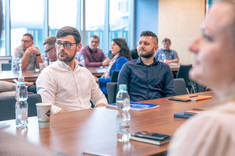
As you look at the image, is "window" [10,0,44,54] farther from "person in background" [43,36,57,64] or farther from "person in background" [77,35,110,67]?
"person in background" [43,36,57,64]

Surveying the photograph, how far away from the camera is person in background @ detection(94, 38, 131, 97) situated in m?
4.80

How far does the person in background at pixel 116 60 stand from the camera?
189 inches

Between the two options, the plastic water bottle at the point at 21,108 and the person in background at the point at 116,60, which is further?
the person in background at the point at 116,60

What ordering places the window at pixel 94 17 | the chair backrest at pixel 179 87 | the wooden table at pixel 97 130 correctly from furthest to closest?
the window at pixel 94 17, the chair backrest at pixel 179 87, the wooden table at pixel 97 130

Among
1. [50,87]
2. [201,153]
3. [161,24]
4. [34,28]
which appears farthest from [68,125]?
[161,24]

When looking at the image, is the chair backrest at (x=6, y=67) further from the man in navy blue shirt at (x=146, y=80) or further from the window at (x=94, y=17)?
the window at (x=94, y=17)

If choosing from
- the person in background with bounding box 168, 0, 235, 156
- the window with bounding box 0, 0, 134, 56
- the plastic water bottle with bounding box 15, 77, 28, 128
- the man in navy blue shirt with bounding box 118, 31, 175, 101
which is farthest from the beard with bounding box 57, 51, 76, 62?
the window with bounding box 0, 0, 134, 56

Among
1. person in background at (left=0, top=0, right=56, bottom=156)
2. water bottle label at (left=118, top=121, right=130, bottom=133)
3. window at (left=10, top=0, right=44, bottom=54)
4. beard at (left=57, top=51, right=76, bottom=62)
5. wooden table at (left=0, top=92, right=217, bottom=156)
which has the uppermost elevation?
window at (left=10, top=0, right=44, bottom=54)

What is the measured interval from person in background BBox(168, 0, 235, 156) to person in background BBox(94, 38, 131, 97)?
4057 mm

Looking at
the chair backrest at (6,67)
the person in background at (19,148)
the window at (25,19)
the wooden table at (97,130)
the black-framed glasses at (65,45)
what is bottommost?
the wooden table at (97,130)

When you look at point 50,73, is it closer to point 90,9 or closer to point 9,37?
point 9,37

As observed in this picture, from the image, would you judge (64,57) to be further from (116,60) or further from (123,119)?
(116,60)

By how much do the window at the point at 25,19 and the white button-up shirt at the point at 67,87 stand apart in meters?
6.12

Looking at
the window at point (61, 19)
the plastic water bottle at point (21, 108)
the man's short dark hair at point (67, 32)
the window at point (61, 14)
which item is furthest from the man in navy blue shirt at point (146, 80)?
the window at point (61, 14)
